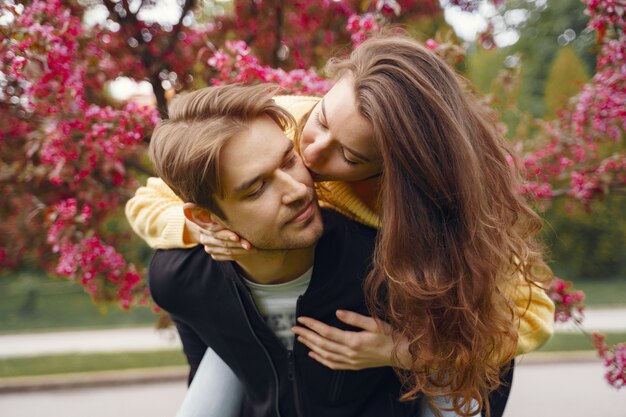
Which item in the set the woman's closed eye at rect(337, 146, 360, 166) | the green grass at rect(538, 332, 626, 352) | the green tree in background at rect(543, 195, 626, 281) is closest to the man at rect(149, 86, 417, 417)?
the woman's closed eye at rect(337, 146, 360, 166)

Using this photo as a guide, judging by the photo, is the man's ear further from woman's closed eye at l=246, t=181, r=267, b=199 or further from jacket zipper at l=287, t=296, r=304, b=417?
jacket zipper at l=287, t=296, r=304, b=417

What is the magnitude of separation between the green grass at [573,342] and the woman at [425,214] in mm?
5811

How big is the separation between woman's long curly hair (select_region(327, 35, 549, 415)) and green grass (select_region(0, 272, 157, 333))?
8.36 m

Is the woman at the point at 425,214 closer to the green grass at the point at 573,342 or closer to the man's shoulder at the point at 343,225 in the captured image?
the man's shoulder at the point at 343,225

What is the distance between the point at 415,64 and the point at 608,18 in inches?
45.0

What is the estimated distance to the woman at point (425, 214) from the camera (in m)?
1.82

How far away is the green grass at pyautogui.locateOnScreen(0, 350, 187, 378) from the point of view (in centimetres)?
672

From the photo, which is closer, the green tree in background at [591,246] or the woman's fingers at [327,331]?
the woman's fingers at [327,331]

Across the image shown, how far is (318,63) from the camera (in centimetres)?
378

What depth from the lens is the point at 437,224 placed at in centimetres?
193

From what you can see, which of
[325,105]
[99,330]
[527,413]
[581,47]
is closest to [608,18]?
[325,105]

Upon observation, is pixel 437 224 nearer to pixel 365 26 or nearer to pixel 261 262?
pixel 261 262

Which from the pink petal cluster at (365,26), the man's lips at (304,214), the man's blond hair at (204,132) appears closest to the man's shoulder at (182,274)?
the man's blond hair at (204,132)

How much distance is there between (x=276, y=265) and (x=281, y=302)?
16cm
